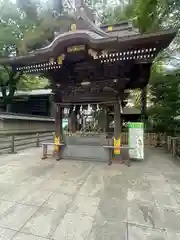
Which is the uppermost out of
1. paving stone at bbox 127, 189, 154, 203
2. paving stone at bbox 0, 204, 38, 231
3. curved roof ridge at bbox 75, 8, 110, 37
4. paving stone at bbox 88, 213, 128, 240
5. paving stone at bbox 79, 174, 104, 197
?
curved roof ridge at bbox 75, 8, 110, 37

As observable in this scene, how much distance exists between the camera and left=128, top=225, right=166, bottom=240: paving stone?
1.88 meters

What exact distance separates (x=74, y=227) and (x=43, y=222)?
0.44m

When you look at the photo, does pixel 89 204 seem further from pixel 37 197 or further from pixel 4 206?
pixel 4 206

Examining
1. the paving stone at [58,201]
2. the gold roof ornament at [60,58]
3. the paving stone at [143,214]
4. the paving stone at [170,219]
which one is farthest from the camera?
the gold roof ornament at [60,58]

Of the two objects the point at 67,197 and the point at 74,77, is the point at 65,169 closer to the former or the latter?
the point at 67,197

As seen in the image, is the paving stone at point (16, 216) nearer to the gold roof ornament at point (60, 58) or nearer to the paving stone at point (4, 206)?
the paving stone at point (4, 206)

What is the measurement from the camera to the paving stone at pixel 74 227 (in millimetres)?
1899

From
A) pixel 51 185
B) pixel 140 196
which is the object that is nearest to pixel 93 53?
pixel 51 185

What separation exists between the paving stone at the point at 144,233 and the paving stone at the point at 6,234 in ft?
4.66

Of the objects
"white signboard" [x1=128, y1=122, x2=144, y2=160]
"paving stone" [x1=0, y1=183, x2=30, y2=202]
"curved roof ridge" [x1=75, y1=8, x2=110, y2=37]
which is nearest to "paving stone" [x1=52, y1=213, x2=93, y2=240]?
"paving stone" [x1=0, y1=183, x2=30, y2=202]

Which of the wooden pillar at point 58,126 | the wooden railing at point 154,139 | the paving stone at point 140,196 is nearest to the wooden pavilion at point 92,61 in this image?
the wooden pillar at point 58,126

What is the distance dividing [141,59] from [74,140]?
349 cm

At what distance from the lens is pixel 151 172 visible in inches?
173

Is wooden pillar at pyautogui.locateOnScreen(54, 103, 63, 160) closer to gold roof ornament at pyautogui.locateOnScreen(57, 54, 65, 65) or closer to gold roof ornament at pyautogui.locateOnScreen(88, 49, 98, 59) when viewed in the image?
gold roof ornament at pyautogui.locateOnScreen(57, 54, 65, 65)
